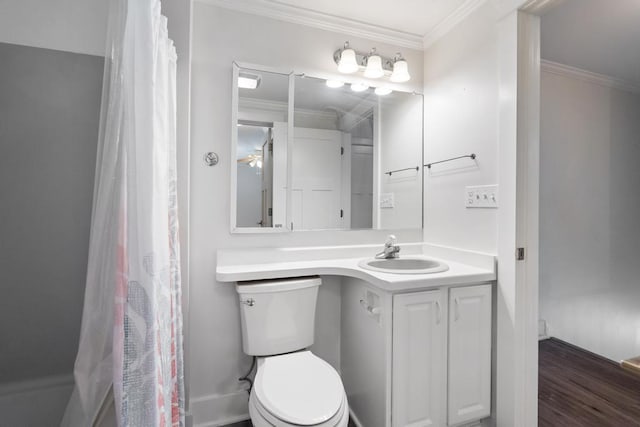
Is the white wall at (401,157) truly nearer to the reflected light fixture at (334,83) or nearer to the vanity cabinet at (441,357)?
the reflected light fixture at (334,83)

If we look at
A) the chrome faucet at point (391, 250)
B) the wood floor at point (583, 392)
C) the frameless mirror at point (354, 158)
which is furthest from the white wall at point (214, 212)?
the wood floor at point (583, 392)

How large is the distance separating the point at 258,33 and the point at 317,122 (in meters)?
0.61

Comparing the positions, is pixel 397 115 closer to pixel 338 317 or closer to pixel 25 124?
pixel 338 317

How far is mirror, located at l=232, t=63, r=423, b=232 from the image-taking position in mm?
1782

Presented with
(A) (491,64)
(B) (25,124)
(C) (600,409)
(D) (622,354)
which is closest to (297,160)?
(A) (491,64)

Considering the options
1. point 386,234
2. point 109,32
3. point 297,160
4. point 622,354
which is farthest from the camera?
point 622,354

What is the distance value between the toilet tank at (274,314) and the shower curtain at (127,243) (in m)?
0.75

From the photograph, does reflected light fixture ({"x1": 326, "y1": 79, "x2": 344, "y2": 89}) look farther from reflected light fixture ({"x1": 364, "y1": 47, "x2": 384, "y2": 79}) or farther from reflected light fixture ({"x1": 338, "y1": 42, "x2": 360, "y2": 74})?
reflected light fixture ({"x1": 364, "y1": 47, "x2": 384, "y2": 79})

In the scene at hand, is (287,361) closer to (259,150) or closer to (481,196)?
(259,150)

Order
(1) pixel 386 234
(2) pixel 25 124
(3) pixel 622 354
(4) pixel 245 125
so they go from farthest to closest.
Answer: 1. (3) pixel 622 354
2. (1) pixel 386 234
3. (4) pixel 245 125
4. (2) pixel 25 124

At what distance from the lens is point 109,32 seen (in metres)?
0.78

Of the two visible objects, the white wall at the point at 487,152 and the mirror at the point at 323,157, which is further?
the mirror at the point at 323,157

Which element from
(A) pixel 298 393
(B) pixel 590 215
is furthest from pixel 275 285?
(B) pixel 590 215

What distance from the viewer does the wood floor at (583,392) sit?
5.58 ft
